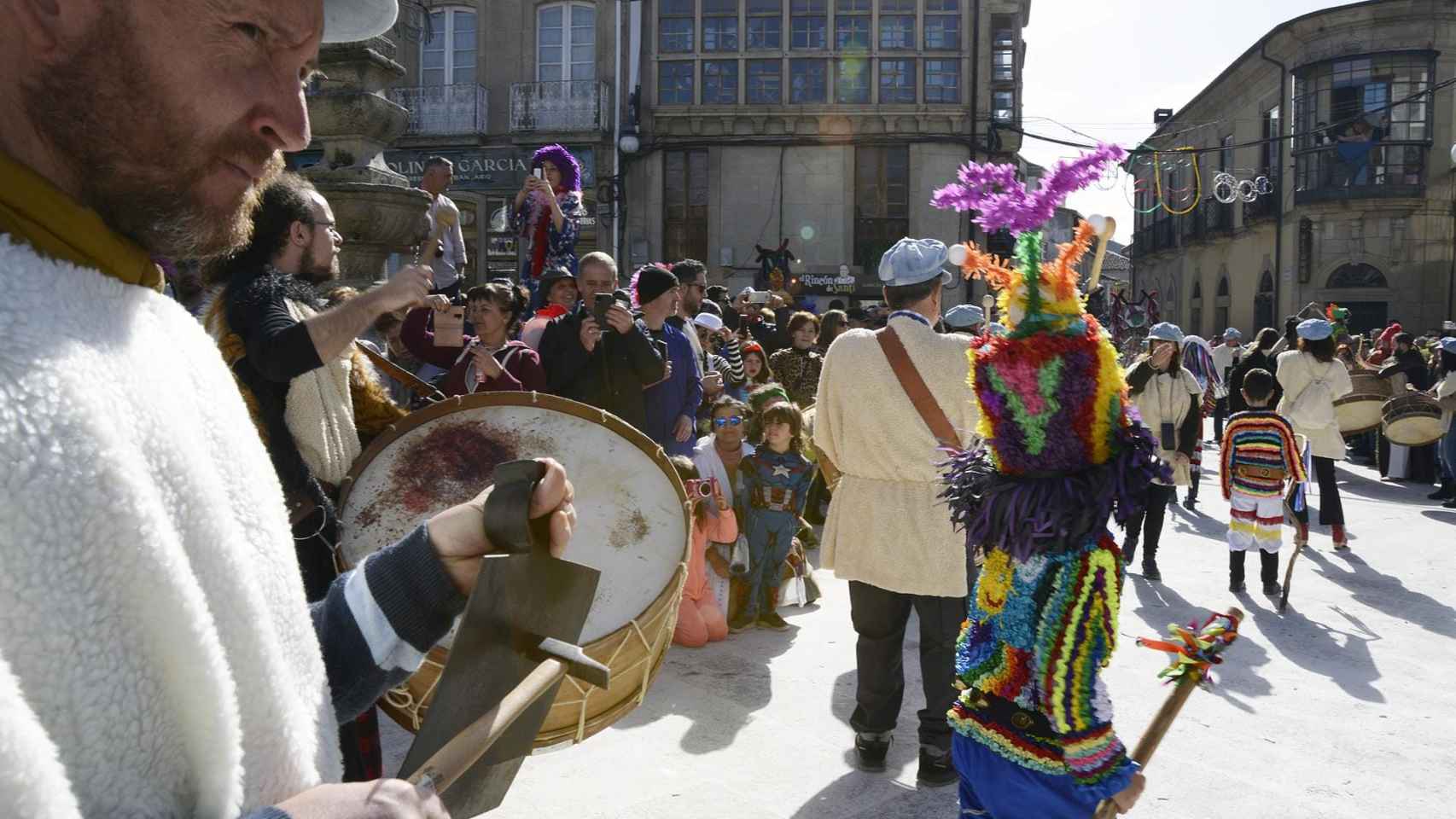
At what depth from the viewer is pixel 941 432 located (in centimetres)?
391

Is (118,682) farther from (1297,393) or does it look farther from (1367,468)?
(1367,468)

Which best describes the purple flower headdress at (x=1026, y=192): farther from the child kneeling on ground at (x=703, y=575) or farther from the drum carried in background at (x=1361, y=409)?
the drum carried in background at (x=1361, y=409)

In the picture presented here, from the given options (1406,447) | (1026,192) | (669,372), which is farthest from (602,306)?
(1406,447)

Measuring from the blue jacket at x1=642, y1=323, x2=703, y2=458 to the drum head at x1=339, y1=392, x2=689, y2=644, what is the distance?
2.62 meters

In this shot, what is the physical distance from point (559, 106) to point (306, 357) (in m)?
21.5

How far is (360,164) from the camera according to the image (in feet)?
17.0

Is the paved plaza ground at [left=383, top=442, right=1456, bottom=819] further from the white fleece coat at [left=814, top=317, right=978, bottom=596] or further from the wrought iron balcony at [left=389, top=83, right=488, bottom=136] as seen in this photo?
the wrought iron balcony at [left=389, top=83, right=488, bottom=136]

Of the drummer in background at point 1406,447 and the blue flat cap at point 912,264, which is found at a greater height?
the blue flat cap at point 912,264

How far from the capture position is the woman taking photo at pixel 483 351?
13.4ft

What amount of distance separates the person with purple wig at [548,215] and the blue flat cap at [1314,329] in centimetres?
630

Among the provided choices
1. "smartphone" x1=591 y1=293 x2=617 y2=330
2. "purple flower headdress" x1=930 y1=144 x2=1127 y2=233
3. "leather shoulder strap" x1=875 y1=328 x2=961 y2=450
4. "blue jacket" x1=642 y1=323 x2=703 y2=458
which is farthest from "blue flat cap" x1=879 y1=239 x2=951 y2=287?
"blue jacket" x1=642 y1=323 x2=703 y2=458

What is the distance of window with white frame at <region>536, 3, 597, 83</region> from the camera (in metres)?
22.9

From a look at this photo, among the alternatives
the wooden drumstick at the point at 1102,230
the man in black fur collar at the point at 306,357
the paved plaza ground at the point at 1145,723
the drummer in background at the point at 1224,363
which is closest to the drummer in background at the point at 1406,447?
the drummer in background at the point at 1224,363

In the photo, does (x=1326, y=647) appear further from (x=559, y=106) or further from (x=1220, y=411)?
(x=559, y=106)
